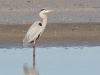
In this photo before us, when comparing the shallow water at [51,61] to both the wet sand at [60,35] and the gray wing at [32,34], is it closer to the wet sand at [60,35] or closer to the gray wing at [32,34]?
the gray wing at [32,34]

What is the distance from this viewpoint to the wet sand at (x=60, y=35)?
47.5 feet

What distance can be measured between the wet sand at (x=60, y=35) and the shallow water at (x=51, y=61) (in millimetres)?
897

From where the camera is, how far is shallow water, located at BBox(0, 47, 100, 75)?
10698 millimetres

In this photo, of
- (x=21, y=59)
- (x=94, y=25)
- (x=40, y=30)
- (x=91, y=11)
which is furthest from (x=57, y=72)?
(x=91, y=11)

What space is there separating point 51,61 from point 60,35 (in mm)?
3963

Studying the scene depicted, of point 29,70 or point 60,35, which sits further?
point 60,35

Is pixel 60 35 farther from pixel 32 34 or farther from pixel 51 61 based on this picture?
pixel 51 61

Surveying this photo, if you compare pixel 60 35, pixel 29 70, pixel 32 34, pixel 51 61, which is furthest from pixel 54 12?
pixel 29 70

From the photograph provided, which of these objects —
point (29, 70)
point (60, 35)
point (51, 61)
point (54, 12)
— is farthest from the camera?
point (54, 12)

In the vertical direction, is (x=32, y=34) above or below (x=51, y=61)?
above

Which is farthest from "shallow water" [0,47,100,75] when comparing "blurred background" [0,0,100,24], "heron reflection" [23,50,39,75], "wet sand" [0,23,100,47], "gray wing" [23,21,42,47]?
"blurred background" [0,0,100,24]

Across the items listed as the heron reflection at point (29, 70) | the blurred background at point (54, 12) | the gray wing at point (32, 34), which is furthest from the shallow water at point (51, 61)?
the blurred background at point (54, 12)

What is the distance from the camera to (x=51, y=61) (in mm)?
11688

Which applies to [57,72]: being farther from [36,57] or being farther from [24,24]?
[24,24]
